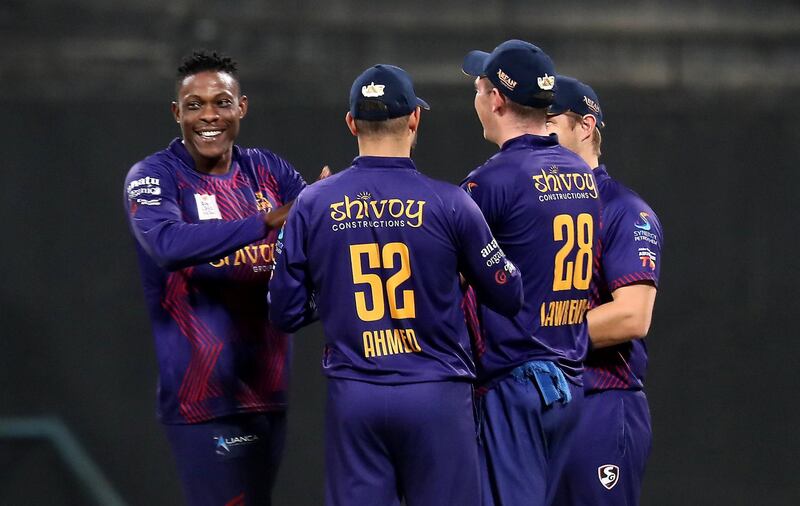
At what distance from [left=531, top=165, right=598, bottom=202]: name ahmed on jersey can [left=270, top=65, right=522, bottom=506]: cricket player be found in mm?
252

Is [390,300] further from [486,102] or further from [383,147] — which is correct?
[486,102]

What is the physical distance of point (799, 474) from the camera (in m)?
4.82

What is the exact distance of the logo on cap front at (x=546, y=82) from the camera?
8.54ft

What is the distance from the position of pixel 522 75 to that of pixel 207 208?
2.71 feet

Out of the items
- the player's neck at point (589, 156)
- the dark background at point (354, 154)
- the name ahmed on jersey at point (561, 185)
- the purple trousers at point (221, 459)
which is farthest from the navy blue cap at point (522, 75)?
the dark background at point (354, 154)

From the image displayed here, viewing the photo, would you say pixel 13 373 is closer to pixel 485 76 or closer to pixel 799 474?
pixel 485 76

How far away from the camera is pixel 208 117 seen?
8.94 ft

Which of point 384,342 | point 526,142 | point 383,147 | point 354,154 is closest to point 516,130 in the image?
point 526,142

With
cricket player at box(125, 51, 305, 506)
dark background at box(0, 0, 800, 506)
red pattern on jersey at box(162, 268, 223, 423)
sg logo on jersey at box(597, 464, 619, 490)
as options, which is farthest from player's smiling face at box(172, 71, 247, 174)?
dark background at box(0, 0, 800, 506)

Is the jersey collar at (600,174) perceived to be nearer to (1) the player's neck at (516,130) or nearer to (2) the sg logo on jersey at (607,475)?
(1) the player's neck at (516,130)

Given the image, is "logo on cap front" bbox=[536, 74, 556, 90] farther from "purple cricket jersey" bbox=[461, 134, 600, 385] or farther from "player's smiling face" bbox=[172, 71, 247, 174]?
"player's smiling face" bbox=[172, 71, 247, 174]

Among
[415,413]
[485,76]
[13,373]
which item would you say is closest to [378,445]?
[415,413]

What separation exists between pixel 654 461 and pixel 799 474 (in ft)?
2.17

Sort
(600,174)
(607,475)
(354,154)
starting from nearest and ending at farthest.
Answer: (607,475) → (600,174) → (354,154)
